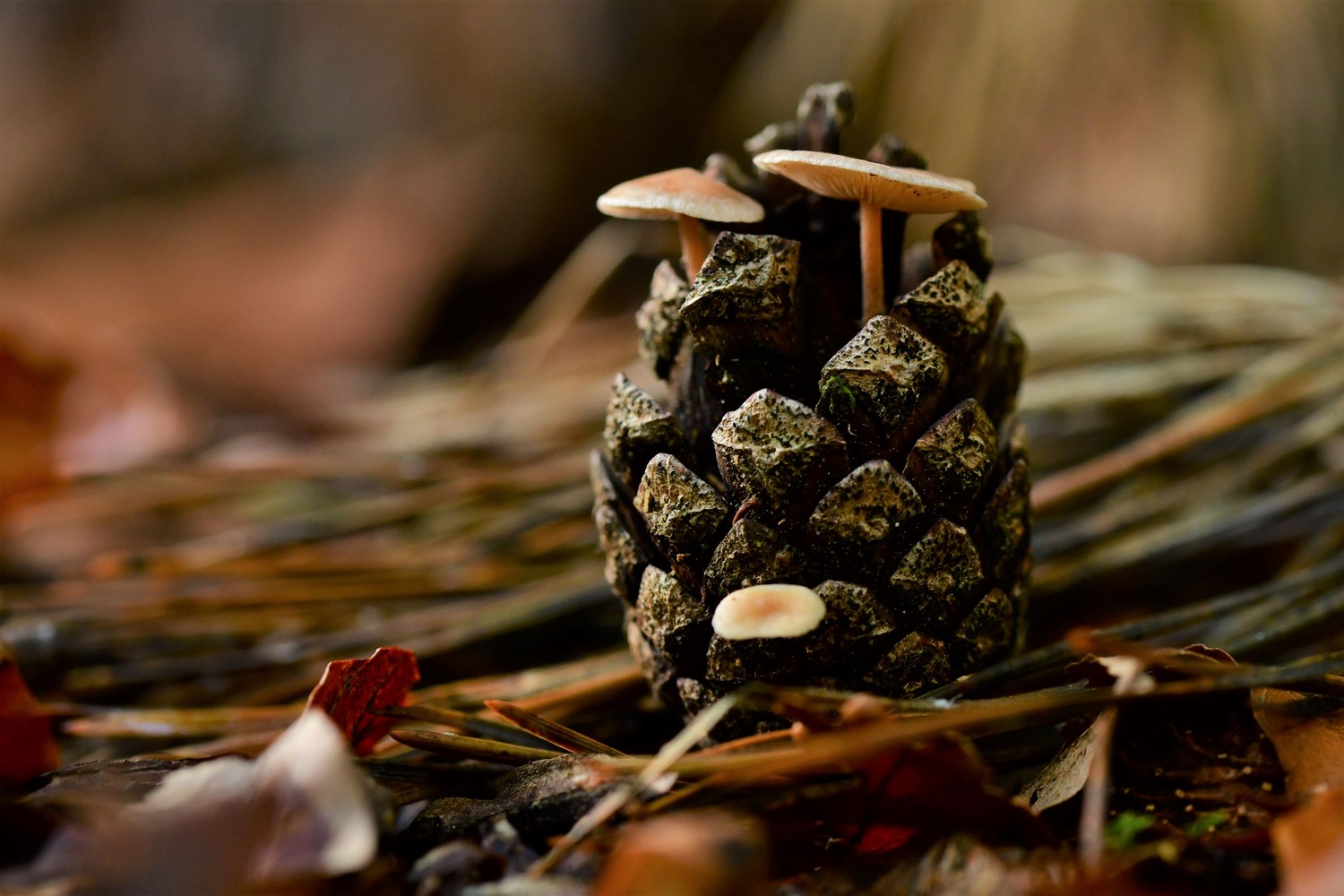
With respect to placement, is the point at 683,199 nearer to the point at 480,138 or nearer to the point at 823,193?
the point at 823,193

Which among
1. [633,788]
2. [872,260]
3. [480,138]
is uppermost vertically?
[480,138]

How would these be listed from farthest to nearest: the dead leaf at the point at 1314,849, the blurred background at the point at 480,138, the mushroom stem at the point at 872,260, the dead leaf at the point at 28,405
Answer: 1. the blurred background at the point at 480,138
2. the dead leaf at the point at 28,405
3. the mushroom stem at the point at 872,260
4. the dead leaf at the point at 1314,849

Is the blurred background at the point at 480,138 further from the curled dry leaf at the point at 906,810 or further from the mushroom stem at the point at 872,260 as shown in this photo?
the curled dry leaf at the point at 906,810

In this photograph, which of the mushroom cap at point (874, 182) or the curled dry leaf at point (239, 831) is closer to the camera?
the curled dry leaf at point (239, 831)

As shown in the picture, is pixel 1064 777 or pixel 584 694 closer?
pixel 1064 777

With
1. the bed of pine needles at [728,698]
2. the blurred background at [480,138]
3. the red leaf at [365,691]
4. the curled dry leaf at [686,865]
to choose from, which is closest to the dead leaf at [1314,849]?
the bed of pine needles at [728,698]

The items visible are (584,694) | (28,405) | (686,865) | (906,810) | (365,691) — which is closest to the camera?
(686,865)

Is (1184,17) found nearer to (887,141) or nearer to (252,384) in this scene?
(887,141)

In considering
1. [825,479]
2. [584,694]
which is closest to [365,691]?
[584,694]

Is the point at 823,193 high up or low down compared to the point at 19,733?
up
